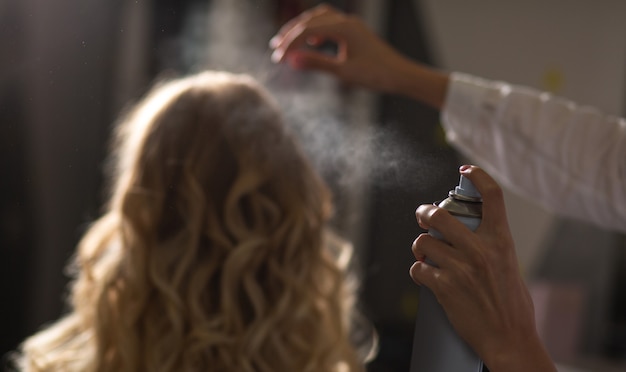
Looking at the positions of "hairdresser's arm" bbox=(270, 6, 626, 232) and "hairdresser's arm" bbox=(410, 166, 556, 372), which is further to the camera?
"hairdresser's arm" bbox=(270, 6, 626, 232)

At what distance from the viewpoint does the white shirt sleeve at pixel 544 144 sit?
2.81ft

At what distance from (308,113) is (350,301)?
0.88ft

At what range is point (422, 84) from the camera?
3.20 feet

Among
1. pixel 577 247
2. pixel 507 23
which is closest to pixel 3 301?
pixel 507 23

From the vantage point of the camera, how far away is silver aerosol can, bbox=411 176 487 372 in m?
0.50

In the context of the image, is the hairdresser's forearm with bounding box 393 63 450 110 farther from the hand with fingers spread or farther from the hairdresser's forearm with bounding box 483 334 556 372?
the hairdresser's forearm with bounding box 483 334 556 372

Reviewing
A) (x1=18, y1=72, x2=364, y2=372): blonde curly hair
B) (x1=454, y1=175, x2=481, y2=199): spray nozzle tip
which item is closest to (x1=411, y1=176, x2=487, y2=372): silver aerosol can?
(x1=454, y1=175, x2=481, y2=199): spray nozzle tip

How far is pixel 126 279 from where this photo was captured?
0.78 meters

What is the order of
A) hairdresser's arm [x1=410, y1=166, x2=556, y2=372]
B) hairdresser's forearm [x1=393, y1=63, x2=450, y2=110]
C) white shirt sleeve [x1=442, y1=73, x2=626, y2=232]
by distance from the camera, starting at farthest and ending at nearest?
hairdresser's forearm [x1=393, y1=63, x2=450, y2=110] < white shirt sleeve [x1=442, y1=73, x2=626, y2=232] < hairdresser's arm [x1=410, y1=166, x2=556, y2=372]

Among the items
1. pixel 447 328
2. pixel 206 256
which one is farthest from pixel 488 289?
pixel 206 256

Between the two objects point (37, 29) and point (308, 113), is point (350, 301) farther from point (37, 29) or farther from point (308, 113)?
point (37, 29)

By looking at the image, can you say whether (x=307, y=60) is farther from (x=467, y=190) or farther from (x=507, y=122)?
(x=467, y=190)

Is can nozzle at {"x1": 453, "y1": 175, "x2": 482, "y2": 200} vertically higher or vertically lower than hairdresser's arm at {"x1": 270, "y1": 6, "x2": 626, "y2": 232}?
higher

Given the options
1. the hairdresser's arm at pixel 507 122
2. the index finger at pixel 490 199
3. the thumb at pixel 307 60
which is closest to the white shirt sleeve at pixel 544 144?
the hairdresser's arm at pixel 507 122
